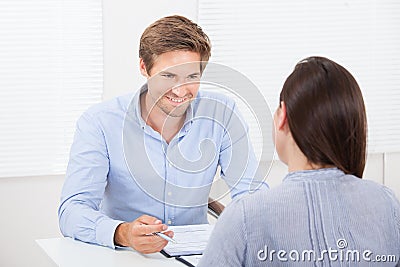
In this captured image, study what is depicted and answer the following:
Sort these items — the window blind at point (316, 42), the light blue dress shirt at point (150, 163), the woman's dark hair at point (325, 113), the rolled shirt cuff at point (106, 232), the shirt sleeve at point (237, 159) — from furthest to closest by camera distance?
the window blind at point (316, 42) → the shirt sleeve at point (237, 159) → the light blue dress shirt at point (150, 163) → the rolled shirt cuff at point (106, 232) → the woman's dark hair at point (325, 113)

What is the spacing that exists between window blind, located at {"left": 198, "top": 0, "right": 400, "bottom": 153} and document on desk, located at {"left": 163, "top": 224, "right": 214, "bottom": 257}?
174cm

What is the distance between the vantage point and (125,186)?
2525mm

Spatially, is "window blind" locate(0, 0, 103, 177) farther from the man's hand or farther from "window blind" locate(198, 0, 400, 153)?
the man's hand

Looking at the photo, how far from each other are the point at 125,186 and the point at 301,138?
1.20 meters

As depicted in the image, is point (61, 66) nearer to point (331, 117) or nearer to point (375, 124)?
point (375, 124)

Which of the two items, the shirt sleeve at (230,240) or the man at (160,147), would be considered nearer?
the shirt sleeve at (230,240)

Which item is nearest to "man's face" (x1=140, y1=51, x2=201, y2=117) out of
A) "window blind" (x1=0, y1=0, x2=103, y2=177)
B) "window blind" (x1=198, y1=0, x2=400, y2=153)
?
"window blind" (x1=0, y1=0, x2=103, y2=177)

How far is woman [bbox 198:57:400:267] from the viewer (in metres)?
1.41

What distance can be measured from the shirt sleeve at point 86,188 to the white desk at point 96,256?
46mm

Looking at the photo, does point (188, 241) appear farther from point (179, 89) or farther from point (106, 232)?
point (179, 89)

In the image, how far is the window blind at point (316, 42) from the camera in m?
3.98

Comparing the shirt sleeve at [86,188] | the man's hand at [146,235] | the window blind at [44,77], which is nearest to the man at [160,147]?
the shirt sleeve at [86,188]

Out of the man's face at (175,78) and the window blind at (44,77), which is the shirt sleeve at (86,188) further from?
the window blind at (44,77)

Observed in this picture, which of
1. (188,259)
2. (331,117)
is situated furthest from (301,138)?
(188,259)
